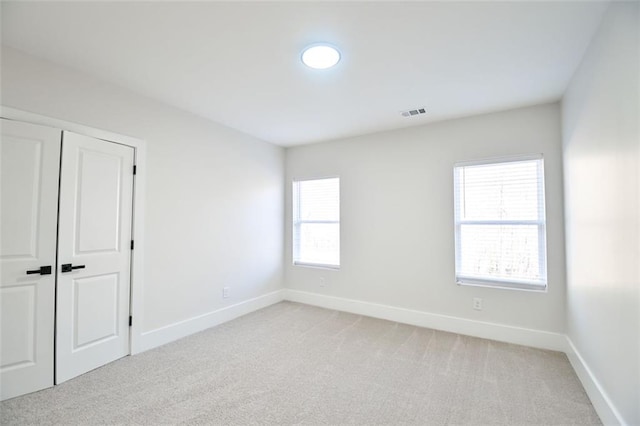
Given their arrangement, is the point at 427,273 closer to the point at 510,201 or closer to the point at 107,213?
the point at 510,201

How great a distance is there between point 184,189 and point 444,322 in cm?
366

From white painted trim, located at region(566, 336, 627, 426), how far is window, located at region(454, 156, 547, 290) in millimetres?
762

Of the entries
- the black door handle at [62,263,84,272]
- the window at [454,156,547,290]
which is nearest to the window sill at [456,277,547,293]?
the window at [454,156,547,290]

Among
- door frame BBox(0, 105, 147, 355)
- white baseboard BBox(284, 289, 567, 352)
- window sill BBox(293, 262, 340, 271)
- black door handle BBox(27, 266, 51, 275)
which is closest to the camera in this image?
black door handle BBox(27, 266, 51, 275)

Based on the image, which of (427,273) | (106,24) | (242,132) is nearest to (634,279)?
(427,273)

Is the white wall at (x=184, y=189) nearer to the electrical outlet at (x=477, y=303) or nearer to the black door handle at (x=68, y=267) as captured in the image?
the black door handle at (x=68, y=267)

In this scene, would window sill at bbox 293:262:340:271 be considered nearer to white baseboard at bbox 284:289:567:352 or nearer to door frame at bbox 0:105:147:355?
white baseboard at bbox 284:289:567:352

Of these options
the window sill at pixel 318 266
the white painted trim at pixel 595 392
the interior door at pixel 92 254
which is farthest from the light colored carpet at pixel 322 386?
the window sill at pixel 318 266

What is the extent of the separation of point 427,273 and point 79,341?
Answer: 379 centimetres

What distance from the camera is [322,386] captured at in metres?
2.36

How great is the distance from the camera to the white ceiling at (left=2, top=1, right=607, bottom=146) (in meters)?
1.80

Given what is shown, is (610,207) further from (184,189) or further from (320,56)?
(184,189)

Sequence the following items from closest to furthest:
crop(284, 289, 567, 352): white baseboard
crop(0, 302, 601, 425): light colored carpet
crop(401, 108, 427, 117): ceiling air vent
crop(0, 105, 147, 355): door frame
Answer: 1. crop(0, 302, 601, 425): light colored carpet
2. crop(0, 105, 147, 355): door frame
3. crop(284, 289, 567, 352): white baseboard
4. crop(401, 108, 427, 117): ceiling air vent

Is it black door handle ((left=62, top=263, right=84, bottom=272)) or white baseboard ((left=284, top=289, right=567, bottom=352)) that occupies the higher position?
black door handle ((left=62, top=263, right=84, bottom=272))
